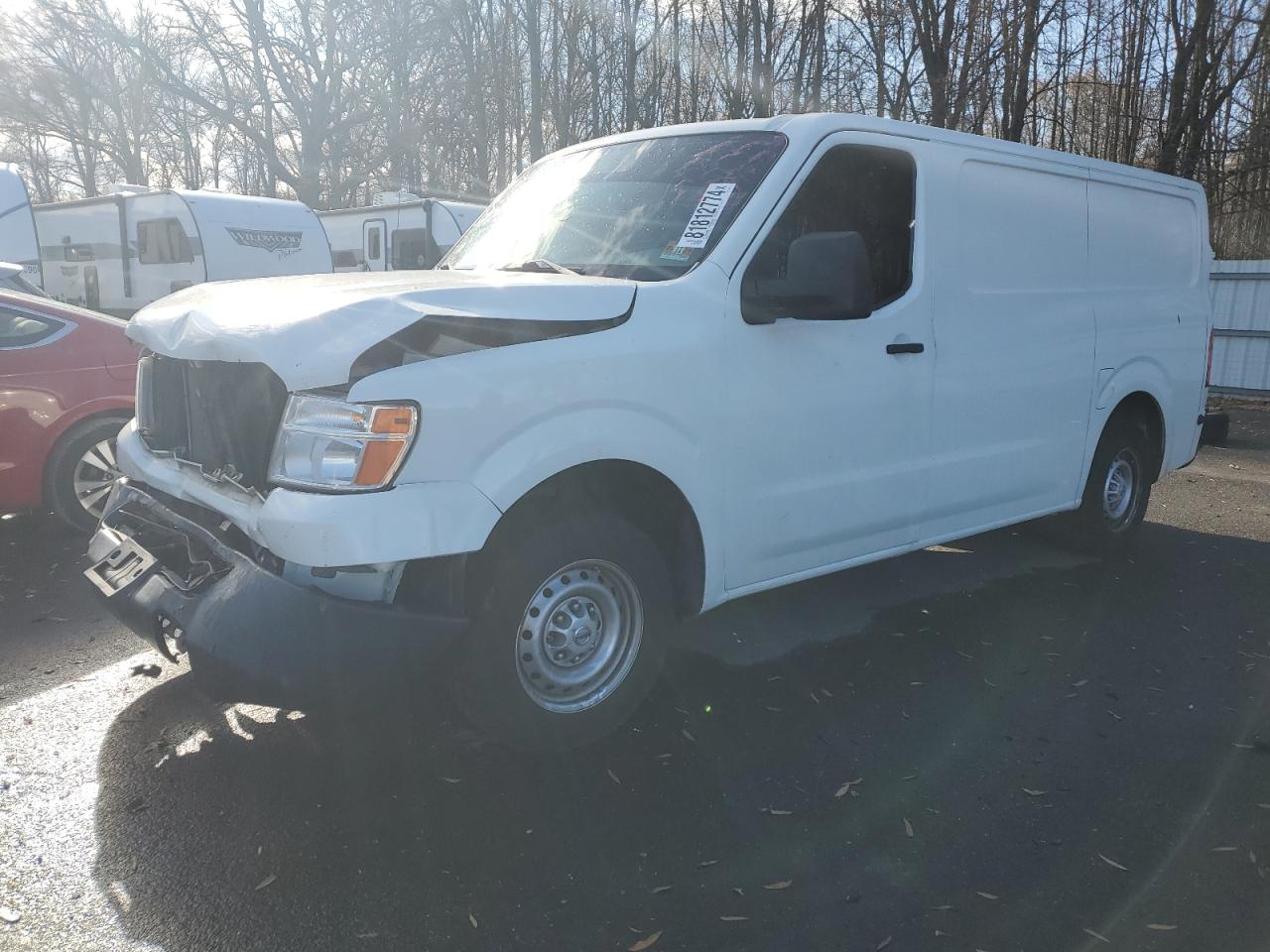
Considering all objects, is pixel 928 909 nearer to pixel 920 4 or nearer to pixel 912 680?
pixel 912 680

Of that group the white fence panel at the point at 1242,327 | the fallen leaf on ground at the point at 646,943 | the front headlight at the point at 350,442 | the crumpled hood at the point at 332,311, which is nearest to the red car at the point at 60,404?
the crumpled hood at the point at 332,311

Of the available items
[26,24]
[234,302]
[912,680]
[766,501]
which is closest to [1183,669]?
[912,680]

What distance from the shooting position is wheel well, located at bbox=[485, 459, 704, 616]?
3369 millimetres

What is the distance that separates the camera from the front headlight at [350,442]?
292 centimetres

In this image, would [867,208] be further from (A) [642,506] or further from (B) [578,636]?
(B) [578,636]

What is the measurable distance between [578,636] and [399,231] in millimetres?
15279

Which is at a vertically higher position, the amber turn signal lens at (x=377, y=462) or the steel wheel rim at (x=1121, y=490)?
the amber turn signal lens at (x=377, y=462)

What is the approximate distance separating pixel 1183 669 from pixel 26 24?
35.2 metres

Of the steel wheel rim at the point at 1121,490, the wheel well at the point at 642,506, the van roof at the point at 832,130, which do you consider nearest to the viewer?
the wheel well at the point at 642,506

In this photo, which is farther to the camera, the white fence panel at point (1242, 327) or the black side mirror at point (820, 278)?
the white fence panel at point (1242, 327)

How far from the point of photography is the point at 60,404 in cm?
596

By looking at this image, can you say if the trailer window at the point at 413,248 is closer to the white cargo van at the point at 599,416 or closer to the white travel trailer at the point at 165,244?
the white travel trailer at the point at 165,244

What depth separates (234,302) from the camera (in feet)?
11.3

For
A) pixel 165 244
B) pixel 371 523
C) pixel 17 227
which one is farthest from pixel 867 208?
pixel 17 227
